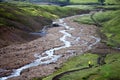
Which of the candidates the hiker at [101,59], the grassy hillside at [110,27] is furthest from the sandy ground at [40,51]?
the hiker at [101,59]

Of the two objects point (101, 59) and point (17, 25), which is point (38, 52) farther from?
point (17, 25)

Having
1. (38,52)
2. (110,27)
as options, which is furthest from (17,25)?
(110,27)

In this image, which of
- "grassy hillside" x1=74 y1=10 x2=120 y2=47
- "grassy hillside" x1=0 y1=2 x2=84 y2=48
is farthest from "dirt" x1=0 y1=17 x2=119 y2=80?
"grassy hillside" x1=74 y1=10 x2=120 y2=47

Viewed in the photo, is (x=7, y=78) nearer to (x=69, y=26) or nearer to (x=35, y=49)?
(x=35, y=49)

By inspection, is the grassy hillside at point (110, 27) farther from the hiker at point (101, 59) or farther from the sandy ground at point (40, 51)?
the hiker at point (101, 59)

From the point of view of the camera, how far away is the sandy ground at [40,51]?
76125 millimetres

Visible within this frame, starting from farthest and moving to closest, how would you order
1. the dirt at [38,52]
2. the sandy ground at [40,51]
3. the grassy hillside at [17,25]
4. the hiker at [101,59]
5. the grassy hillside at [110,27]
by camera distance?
the grassy hillside at [110,27]
the grassy hillside at [17,25]
the hiker at [101,59]
the sandy ground at [40,51]
the dirt at [38,52]

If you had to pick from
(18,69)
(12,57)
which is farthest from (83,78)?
(12,57)

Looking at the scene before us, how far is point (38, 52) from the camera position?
9888cm

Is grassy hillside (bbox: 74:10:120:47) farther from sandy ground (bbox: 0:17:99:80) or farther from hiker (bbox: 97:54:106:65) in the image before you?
hiker (bbox: 97:54:106:65)

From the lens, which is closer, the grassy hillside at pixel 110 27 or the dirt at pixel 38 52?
the dirt at pixel 38 52

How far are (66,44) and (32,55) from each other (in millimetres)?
23534

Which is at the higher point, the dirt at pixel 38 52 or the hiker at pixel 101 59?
the hiker at pixel 101 59

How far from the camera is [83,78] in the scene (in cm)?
5788
